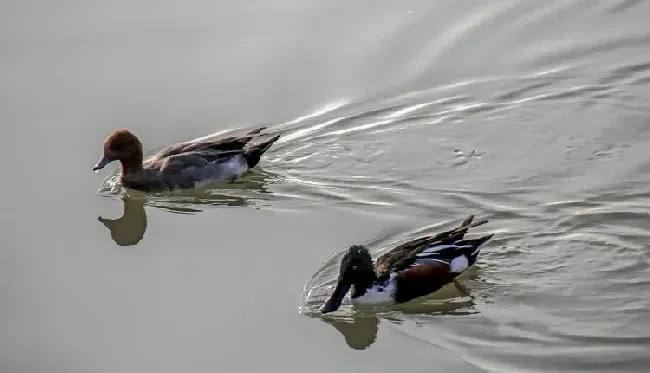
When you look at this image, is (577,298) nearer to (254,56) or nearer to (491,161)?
(491,161)

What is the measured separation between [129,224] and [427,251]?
3.06 m

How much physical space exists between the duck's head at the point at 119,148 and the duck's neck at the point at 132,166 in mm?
13

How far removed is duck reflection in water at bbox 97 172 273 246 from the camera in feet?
35.9

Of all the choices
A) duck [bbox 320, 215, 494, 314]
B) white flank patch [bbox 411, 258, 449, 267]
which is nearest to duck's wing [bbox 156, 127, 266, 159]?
duck [bbox 320, 215, 494, 314]

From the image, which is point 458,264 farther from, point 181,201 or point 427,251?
point 181,201

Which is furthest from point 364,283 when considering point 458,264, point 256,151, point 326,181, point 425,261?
point 256,151

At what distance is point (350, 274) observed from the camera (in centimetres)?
918

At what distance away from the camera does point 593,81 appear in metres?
12.3

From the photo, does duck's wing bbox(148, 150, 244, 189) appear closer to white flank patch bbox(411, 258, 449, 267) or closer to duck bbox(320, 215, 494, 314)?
duck bbox(320, 215, 494, 314)

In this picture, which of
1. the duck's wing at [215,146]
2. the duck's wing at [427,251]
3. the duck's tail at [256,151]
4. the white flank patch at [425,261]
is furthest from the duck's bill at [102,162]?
the white flank patch at [425,261]

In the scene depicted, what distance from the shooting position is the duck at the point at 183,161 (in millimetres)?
11414

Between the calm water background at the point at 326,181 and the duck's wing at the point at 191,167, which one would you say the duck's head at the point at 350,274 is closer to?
the calm water background at the point at 326,181

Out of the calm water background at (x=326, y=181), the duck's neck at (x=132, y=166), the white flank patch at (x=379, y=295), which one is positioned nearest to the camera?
the calm water background at (x=326, y=181)

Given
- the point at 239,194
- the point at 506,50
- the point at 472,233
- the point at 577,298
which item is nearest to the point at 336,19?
the point at 506,50
